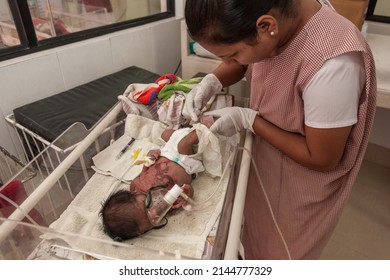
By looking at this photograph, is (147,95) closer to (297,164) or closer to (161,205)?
(161,205)

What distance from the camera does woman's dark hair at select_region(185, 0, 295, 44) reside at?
62 centimetres

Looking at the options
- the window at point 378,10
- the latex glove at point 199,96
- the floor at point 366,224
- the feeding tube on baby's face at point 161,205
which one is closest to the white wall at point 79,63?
the latex glove at point 199,96

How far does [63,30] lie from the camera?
1.81 metres

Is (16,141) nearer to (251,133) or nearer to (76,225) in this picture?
(76,225)

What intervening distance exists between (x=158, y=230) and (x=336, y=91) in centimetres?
64

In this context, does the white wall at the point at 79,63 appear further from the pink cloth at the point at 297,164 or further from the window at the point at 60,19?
the pink cloth at the point at 297,164

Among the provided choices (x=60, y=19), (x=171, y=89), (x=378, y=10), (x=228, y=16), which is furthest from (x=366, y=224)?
(x=60, y=19)

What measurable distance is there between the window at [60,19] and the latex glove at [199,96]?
3.18 feet

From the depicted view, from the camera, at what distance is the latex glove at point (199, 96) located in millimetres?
1101

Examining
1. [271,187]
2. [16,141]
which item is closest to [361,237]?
[271,187]

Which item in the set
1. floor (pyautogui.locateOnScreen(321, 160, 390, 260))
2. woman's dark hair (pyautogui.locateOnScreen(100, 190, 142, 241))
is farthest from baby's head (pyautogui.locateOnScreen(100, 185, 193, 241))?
floor (pyautogui.locateOnScreen(321, 160, 390, 260))

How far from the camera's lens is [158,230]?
912 millimetres
